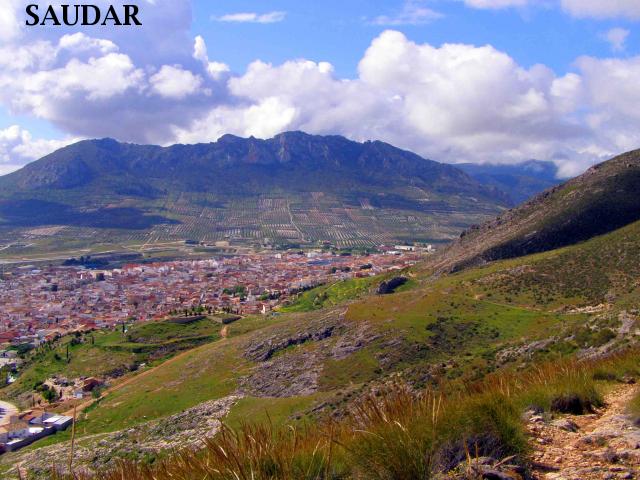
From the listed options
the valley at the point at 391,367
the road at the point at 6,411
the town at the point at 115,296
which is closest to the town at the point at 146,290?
the town at the point at 115,296

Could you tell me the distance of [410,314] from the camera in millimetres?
32250

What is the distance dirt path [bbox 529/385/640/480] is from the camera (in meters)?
3.99

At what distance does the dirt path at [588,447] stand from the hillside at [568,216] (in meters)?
40.6

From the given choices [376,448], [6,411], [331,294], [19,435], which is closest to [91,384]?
[6,411]

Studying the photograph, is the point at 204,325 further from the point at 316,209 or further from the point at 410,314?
the point at 316,209

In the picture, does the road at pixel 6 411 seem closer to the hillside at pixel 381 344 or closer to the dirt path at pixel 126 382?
the dirt path at pixel 126 382

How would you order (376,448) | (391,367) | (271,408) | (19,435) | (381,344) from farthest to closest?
(19,435)
(381,344)
(391,367)
(271,408)
(376,448)

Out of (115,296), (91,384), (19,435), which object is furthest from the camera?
(115,296)

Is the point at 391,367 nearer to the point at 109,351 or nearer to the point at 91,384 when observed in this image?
the point at 91,384

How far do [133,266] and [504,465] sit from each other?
111 m

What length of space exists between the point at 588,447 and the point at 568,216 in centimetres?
4432

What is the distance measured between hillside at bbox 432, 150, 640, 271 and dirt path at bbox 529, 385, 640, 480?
4061cm

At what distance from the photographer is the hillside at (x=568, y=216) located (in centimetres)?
4234

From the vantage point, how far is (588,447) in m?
4.63
